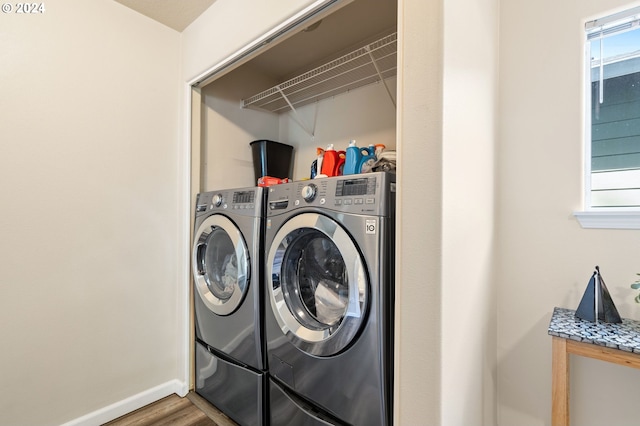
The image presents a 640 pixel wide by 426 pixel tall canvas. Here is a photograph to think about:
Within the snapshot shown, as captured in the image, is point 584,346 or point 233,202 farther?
point 233,202

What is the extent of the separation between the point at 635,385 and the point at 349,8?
215cm

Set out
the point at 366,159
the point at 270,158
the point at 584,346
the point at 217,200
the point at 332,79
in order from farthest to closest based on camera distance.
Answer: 1. the point at 270,158
2. the point at 332,79
3. the point at 217,200
4. the point at 366,159
5. the point at 584,346

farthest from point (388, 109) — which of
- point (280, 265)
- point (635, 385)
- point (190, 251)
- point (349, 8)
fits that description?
point (635, 385)

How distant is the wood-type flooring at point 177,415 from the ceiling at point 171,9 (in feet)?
7.74

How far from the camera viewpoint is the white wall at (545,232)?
1.19m

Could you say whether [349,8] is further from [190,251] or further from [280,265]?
[190,251]

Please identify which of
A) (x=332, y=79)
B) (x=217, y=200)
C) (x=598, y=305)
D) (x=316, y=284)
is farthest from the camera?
(x=332, y=79)

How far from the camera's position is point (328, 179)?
122 cm

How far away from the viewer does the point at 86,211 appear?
1.59 metres

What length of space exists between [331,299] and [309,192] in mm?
483

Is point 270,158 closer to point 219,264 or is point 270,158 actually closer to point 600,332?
point 219,264

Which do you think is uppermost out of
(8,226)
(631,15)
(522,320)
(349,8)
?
(349,8)

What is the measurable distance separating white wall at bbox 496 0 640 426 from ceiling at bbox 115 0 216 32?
5.50 feet

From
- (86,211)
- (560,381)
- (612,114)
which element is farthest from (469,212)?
(86,211)
